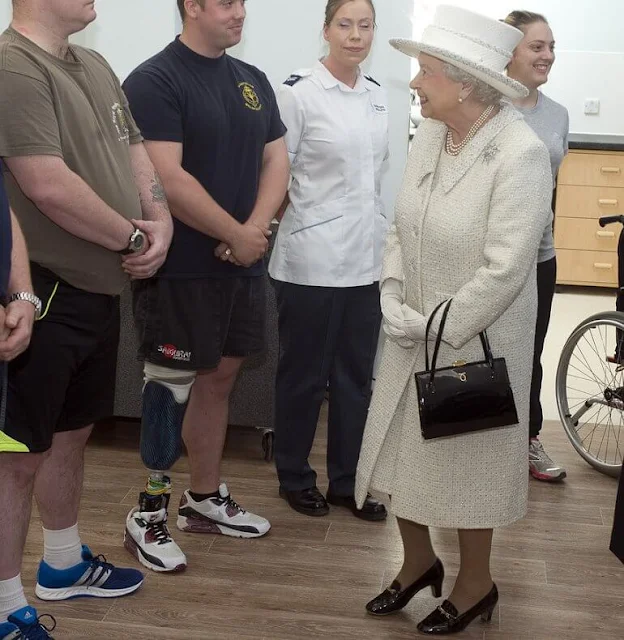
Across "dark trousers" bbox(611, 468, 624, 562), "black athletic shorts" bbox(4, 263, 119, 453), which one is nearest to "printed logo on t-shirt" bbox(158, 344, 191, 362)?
"black athletic shorts" bbox(4, 263, 119, 453)

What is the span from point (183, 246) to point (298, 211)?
471 mm

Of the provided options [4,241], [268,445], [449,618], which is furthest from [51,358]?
[268,445]

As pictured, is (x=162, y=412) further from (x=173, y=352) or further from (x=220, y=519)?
(x=220, y=519)

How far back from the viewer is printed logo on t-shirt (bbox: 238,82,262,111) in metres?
2.67

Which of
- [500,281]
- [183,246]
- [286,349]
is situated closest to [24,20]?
[183,246]

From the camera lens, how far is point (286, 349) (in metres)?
3.08

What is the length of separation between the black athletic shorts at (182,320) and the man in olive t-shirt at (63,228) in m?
0.27

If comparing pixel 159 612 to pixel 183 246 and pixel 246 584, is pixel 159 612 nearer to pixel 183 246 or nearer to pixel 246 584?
pixel 246 584

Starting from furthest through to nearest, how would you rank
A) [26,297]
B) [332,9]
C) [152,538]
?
[332,9]
[152,538]
[26,297]

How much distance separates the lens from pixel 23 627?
221 cm

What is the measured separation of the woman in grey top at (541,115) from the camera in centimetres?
321

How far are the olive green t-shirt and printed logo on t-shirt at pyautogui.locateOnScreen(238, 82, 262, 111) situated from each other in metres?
0.41

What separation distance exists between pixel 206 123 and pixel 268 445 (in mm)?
1334

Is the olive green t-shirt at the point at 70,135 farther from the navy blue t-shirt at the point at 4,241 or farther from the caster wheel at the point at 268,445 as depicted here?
the caster wheel at the point at 268,445
